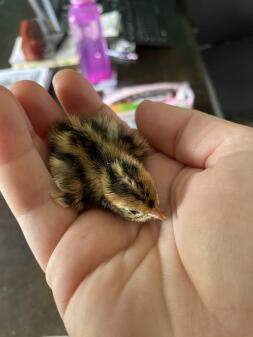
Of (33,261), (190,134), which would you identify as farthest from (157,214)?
(33,261)

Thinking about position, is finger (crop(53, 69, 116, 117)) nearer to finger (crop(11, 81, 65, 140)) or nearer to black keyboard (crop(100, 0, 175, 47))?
finger (crop(11, 81, 65, 140))

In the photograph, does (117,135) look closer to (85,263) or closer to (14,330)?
(85,263)

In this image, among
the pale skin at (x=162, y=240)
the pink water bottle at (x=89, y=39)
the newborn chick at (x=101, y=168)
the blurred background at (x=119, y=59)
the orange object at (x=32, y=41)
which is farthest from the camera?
the orange object at (x=32, y=41)

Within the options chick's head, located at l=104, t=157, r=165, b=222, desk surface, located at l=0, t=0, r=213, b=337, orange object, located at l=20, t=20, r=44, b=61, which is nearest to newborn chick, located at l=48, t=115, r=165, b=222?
chick's head, located at l=104, t=157, r=165, b=222

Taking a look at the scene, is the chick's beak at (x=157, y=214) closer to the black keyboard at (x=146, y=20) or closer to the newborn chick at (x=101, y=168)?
the newborn chick at (x=101, y=168)

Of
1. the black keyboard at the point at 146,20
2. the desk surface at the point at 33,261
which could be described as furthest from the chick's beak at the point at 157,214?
the black keyboard at the point at 146,20

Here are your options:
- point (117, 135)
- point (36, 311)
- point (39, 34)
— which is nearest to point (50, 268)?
point (36, 311)
